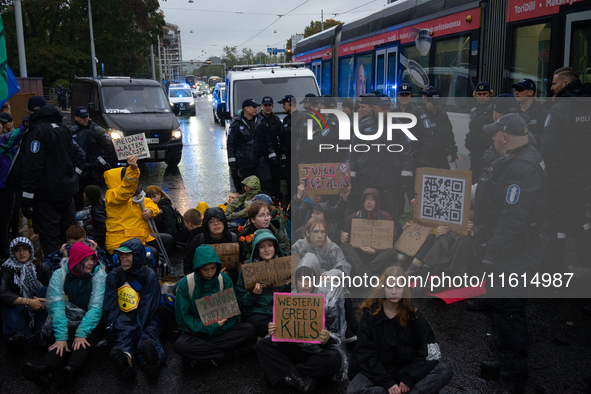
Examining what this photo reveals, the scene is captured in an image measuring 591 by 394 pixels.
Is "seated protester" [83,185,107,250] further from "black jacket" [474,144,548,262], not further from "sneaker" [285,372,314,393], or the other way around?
"black jacket" [474,144,548,262]

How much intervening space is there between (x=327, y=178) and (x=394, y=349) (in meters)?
3.84

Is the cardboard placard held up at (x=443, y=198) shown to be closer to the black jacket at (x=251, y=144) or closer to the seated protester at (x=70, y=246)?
the black jacket at (x=251, y=144)

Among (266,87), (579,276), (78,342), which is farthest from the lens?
(266,87)

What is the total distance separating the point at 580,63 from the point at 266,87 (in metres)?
6.47

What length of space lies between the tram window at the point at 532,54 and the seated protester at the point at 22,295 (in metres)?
6.60

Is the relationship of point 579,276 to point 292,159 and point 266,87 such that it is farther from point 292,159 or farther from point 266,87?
point 266,87

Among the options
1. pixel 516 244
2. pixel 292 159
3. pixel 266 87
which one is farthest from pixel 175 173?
pixel 516 244

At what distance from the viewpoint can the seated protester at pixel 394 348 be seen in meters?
3.80

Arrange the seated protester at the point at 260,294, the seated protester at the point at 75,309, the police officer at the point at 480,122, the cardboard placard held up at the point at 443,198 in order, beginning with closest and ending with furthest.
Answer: the seated protester at the point at 75,309, the seated protester at the point at 260,294, the cardboard placard held up at the point at 443,198, the police officer at the point at 480,122

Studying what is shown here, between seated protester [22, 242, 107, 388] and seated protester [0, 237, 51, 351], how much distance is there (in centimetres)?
39

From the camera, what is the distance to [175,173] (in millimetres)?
13766

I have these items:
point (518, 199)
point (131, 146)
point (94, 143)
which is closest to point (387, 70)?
point (94, 143)

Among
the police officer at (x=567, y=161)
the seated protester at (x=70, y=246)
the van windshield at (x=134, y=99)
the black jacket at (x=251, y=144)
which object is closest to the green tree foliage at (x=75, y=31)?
the van windshield at (x=134, y=99)

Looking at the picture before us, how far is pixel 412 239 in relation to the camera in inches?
247
